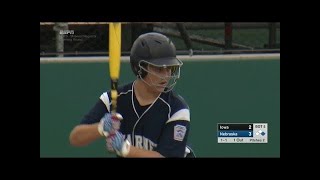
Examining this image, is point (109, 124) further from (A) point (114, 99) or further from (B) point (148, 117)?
(B) point (148, 117)

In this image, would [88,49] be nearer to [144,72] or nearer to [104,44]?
[104,44]

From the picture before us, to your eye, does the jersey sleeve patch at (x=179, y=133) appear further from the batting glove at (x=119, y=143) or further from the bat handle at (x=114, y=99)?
the bat handle at (x=114, y=99)

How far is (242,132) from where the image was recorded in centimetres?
651

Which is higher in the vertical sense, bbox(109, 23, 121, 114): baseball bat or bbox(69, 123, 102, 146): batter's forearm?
bbox(109, 23, 121, 114): baseball bat

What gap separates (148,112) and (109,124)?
47 cm

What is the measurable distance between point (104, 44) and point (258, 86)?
1376mm

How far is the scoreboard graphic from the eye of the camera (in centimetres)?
650

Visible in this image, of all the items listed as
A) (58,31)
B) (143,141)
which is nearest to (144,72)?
(143,141)

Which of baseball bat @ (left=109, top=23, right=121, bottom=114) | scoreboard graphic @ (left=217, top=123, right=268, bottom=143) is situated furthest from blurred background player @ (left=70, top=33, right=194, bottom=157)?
scoreboard graphic @ (left=217, top=123, right=268, bottom=143)

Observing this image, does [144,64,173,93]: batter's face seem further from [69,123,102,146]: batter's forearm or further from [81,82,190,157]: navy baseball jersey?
[69,123,102,146]: batter's forearm

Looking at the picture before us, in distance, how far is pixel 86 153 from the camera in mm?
6496

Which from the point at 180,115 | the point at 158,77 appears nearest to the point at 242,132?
the point at 180,115

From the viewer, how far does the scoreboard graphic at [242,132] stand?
6500 millimetres

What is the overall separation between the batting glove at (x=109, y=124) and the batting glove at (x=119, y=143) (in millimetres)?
37
